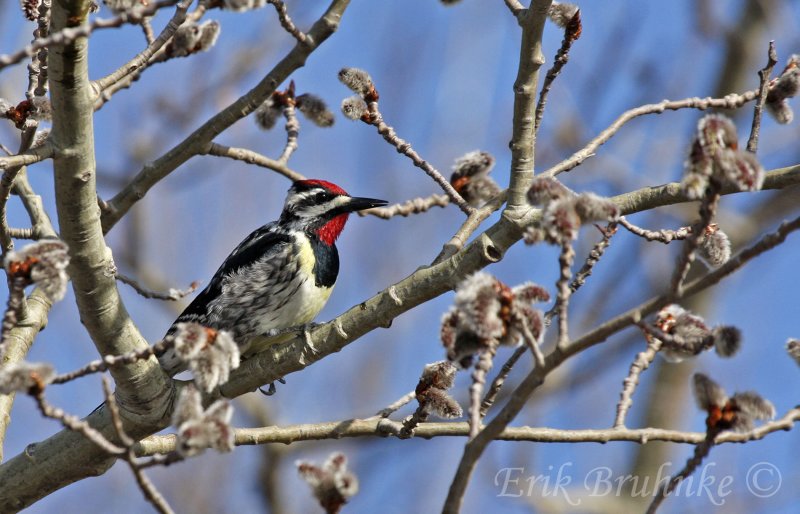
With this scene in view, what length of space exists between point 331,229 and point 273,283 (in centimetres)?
61

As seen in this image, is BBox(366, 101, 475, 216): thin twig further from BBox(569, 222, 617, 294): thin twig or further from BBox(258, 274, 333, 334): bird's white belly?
BBox(258, 274, 333, 334): bird's white belly

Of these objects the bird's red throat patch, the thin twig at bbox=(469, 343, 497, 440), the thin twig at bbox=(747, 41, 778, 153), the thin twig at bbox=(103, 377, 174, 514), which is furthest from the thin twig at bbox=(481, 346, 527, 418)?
the bird's red throat patch

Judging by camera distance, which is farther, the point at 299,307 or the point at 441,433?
the point at 299,307

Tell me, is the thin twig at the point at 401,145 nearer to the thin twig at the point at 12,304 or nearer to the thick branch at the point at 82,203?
the thick branch at the point at 82,203

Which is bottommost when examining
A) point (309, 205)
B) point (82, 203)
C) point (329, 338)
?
point (329, 338)

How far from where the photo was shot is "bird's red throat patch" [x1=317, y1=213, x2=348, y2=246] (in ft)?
16.3

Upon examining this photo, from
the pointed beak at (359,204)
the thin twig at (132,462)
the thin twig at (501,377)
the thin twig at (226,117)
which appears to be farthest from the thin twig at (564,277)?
the pointed beak at (359,204)

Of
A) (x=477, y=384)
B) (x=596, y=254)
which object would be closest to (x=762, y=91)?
(x=596, y=254)

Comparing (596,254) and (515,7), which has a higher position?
(515,7)

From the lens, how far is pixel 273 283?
452cm

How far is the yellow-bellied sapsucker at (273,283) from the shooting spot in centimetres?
446

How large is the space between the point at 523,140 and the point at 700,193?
118cm

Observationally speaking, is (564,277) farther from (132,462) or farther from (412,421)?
(412,421)

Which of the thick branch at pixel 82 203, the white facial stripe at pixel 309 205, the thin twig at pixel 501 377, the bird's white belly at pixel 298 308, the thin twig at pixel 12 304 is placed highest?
the white facial stripe at pixel 309 205
